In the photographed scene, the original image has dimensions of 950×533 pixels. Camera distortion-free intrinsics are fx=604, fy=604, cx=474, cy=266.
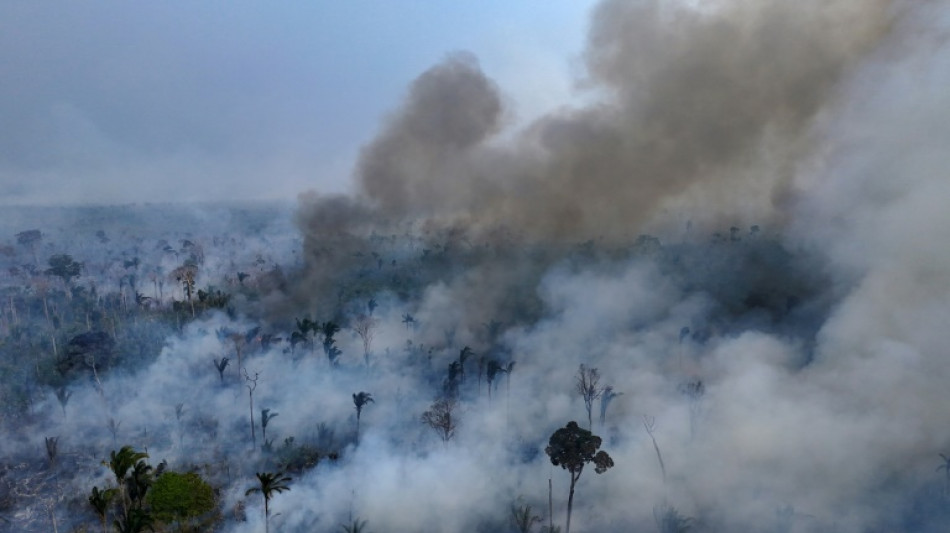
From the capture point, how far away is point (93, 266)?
496 feet

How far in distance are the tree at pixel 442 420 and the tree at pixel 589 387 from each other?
42.4ft

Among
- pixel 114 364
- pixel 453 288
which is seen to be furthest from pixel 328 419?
pixel 453 288

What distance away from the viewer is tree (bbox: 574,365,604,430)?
57.0 meters

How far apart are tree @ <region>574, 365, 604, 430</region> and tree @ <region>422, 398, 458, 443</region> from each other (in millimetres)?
12913

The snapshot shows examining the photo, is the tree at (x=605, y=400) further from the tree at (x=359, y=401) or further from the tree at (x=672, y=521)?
the tree at (x=359, y=401)

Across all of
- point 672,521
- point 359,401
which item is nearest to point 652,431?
point 672,521

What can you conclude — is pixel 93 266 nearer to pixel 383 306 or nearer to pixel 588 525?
pixel 383 306

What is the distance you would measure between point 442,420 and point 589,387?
1595 centimetres

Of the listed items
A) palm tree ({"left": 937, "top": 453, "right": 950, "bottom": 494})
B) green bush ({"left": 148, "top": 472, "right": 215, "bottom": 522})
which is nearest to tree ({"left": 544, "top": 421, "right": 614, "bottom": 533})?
palm tree ({"left": 937, "top": 453, "right": 950, "bottom": 494})

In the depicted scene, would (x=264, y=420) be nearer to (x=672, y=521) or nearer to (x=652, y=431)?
(x=652, y=431)

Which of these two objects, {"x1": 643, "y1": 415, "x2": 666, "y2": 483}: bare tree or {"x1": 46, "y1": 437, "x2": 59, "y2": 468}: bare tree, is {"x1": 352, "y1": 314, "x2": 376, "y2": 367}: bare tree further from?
{"x1": 643, "y1": 415, "x2": 666, "y2": 483}: bare tree

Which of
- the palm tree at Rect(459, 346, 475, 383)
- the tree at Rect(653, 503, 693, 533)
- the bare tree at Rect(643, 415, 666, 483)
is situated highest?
the palm tree at Rect(459, 346, 475, 383)

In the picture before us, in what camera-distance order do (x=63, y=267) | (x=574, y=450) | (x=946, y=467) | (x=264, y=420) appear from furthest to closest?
(x=63, y=267) < (x=264, y=420) < (x=946, y=467) < (x=574, y=450)

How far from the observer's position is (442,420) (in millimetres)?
55312
